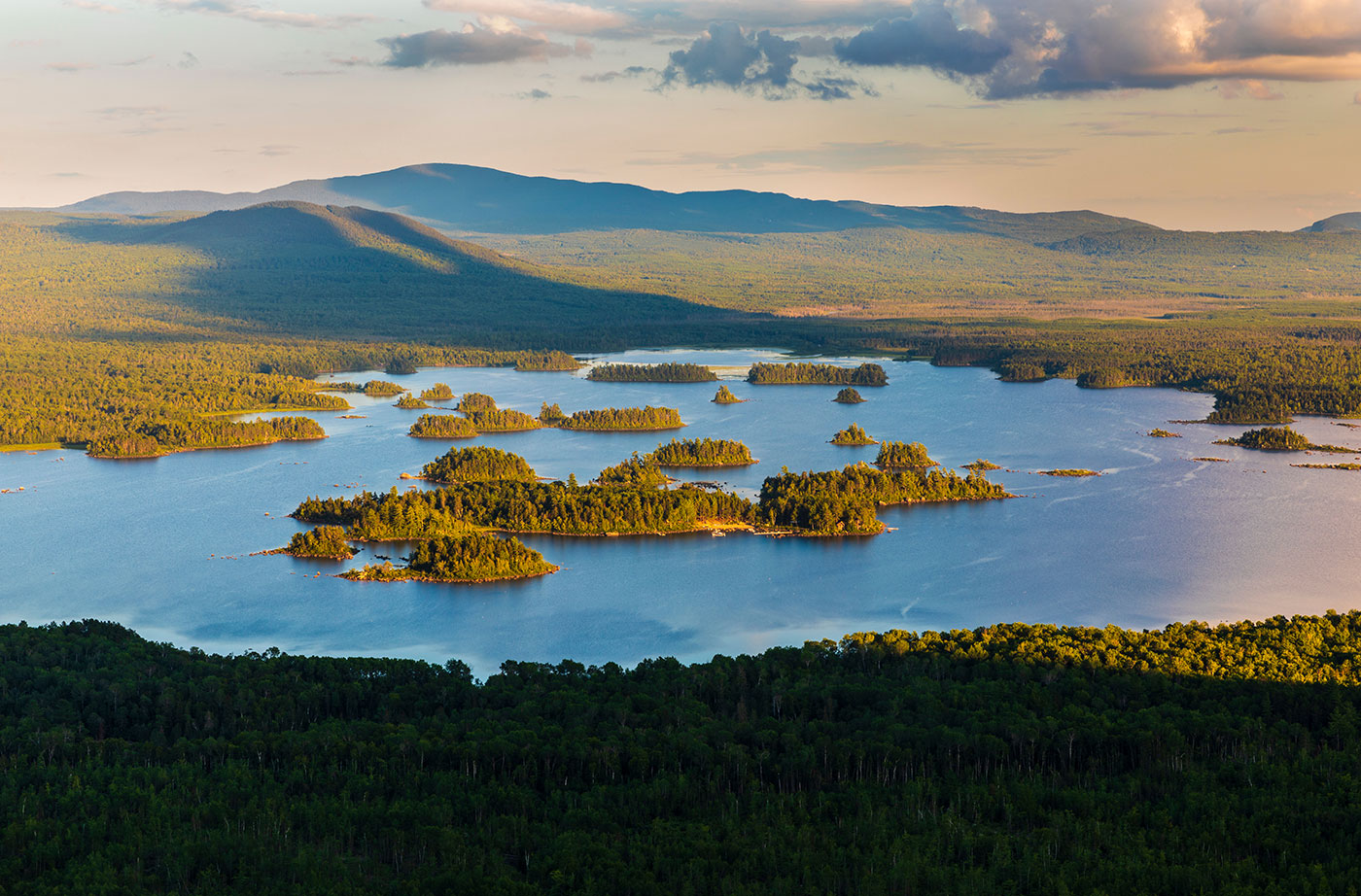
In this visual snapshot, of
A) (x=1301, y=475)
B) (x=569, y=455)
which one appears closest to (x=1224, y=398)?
(x=1301, y=475)

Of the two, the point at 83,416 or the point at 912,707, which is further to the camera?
the point at 83,416

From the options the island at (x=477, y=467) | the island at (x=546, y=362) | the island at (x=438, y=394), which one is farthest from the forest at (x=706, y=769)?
the island at (x=546, y=362)

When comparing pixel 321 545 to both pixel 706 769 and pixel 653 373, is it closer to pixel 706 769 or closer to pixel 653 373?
pixel 706 769

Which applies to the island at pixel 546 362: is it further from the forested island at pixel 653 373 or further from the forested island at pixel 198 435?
the forested island at pixel 198 435

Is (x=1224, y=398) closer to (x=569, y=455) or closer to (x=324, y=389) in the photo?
(x=569, y=455)

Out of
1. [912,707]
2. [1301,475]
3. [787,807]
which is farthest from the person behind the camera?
[1301,475]

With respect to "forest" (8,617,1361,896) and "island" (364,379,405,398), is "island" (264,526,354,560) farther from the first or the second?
"island" (364,379,405,398)

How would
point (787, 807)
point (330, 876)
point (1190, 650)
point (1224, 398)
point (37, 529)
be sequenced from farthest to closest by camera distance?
point (1224, 398) < point (37, 529) < point (1190, 650) < point (787, 807) < point (330, 876)
